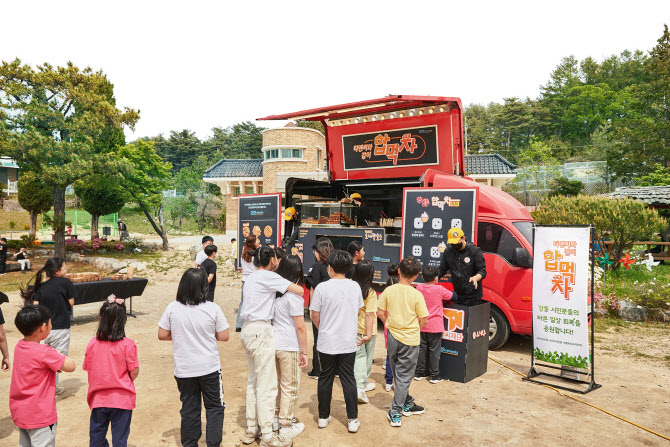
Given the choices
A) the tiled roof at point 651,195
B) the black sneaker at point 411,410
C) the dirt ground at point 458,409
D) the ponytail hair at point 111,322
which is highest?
the tiled roof at point 651,195

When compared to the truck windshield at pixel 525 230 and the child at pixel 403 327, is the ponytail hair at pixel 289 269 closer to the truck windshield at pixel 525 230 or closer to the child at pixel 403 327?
the child at pixel 403 327

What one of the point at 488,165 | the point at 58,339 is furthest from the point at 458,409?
the point at 488,165

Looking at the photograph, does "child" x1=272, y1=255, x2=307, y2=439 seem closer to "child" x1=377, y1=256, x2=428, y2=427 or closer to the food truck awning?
"child" x1=377, y1=256, x2=428, y2=427

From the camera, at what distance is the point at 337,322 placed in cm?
417

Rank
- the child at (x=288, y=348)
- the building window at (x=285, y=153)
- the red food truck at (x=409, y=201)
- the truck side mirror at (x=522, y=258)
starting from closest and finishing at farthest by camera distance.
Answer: the child at (x=288, y=348)
the truck side mirror at (x=522, y=258)
the red food truck at (x=409, y=201)
the building window at (x=285, y=153)

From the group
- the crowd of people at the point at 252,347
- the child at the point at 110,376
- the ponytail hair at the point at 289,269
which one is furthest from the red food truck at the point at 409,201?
the child at the point at 110,376

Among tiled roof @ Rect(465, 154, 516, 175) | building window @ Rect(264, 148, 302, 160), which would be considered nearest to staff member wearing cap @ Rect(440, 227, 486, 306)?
tiled roof @ Rect(465, 154, 516, 175)

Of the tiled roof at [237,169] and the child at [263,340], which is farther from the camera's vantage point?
the tiled roof at [237,169]

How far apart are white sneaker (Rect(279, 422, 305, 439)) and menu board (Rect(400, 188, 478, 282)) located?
368 cm

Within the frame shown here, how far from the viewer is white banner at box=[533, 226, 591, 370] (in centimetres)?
561

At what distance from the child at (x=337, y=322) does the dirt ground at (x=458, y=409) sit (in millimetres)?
624

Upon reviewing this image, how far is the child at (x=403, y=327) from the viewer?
4.54 m

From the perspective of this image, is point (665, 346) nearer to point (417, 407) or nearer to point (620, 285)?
point (620, 285)

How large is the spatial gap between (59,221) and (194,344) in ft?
59.9
